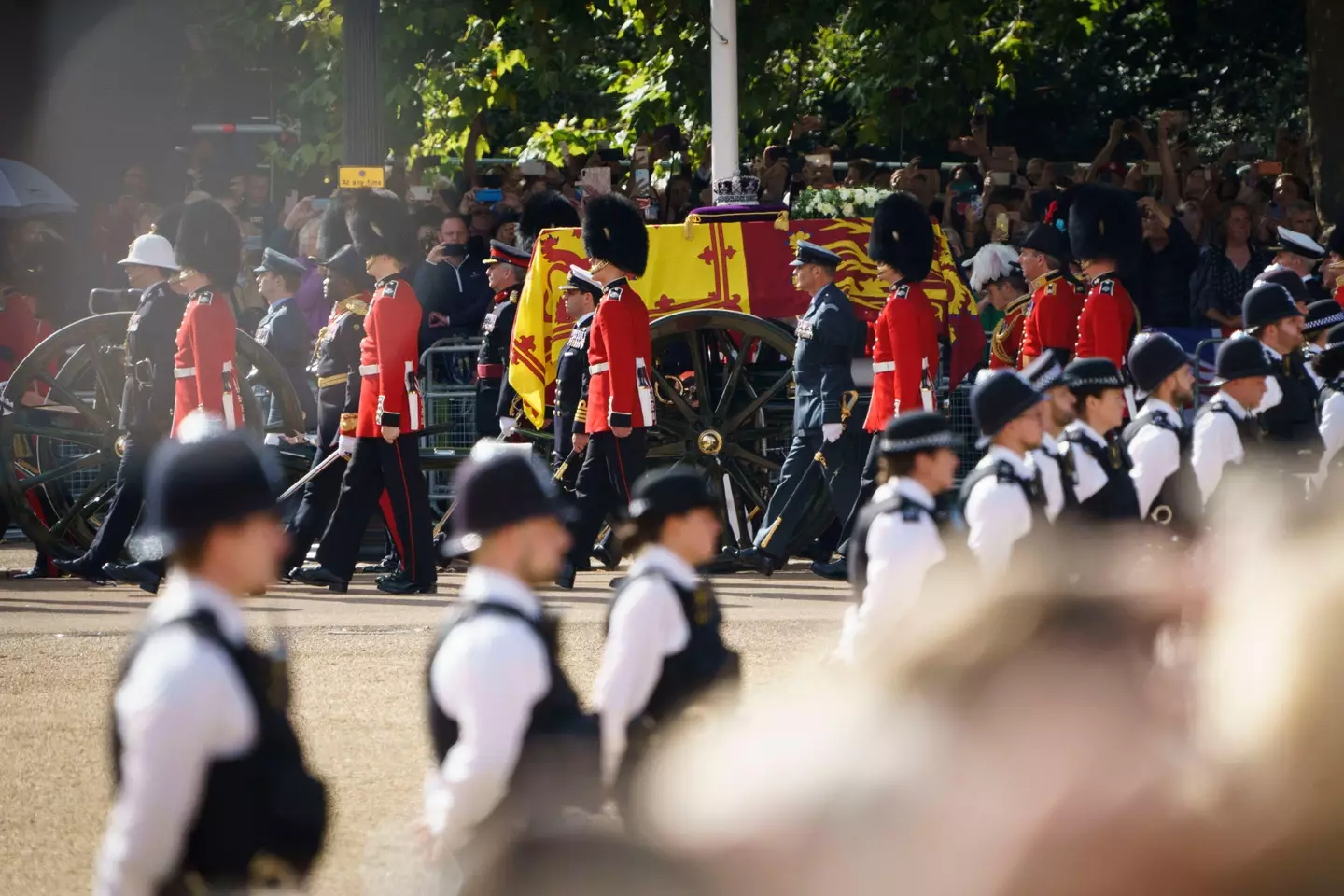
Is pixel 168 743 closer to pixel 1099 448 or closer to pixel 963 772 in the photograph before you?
pixel 963 772

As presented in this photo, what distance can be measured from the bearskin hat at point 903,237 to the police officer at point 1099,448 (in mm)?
3477

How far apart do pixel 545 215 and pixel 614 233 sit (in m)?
1.96

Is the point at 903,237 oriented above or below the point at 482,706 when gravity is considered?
above

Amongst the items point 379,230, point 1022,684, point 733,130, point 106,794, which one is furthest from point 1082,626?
point 733,130

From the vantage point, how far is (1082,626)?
15.5ft

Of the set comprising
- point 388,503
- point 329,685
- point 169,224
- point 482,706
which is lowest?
point 329,685

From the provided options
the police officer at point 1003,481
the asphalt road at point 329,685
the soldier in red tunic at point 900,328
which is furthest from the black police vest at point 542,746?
the soldier in red tunic at point 900,328

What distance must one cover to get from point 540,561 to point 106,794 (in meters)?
2.69

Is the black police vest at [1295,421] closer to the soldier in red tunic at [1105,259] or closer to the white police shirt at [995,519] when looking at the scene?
the soldier in red tunic at [1105,259]

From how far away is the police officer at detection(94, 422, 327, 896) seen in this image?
10.2ft

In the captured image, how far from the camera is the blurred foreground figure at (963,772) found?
371cm

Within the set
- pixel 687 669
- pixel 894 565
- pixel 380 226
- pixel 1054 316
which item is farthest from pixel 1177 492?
pixel 380 226

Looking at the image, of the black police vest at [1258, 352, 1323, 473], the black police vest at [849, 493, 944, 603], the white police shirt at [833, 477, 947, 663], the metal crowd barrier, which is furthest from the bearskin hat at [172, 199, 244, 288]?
the white police shirt at [833, 477, 947, 663]

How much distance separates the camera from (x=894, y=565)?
5.17 metres
